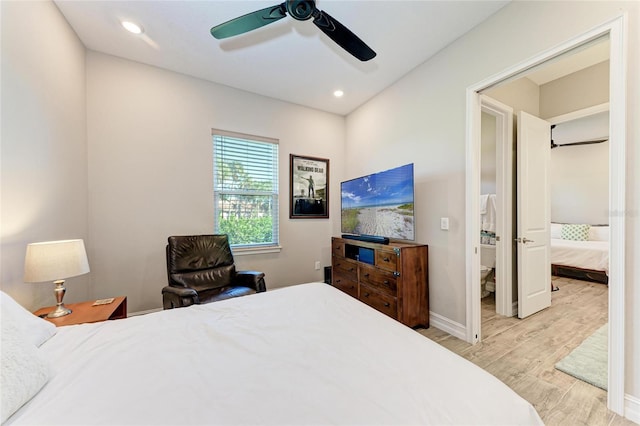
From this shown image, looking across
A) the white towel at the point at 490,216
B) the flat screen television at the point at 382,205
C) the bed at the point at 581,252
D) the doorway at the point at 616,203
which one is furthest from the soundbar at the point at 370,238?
the bed at the point at 581,252

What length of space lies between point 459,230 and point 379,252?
82cm

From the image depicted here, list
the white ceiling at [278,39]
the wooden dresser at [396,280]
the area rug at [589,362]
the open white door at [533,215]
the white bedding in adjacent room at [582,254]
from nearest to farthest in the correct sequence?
the area rug at [589,362] → the white ceiling at [278,39] → the wooden dresser at [396,280] → the open white door at [533,215] → the white bedding in adjacent room at [582,254]

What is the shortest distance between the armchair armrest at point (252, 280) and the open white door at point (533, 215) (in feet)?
9.41

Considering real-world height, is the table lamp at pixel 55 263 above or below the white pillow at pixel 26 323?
above

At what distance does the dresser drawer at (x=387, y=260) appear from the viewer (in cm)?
250

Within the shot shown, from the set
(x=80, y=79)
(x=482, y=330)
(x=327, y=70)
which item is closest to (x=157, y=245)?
(x=80, y=79)

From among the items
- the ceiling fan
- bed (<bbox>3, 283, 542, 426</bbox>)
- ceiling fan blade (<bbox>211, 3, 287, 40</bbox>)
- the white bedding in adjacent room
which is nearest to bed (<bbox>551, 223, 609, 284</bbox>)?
the white bedding in adjacent room

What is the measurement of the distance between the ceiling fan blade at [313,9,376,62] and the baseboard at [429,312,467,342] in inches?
101

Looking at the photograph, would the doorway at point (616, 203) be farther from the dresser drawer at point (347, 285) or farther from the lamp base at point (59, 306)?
the lamp base at point (59, 306)

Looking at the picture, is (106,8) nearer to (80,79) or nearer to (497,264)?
(80,79)

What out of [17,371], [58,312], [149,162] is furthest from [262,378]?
[149,162]

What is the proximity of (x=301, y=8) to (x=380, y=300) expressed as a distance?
2670 millimetres

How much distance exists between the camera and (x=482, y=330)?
2.49 meters

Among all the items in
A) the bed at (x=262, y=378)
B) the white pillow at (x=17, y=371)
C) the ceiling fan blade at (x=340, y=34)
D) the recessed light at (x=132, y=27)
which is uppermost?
the recessed light at (x=132, y=27)
